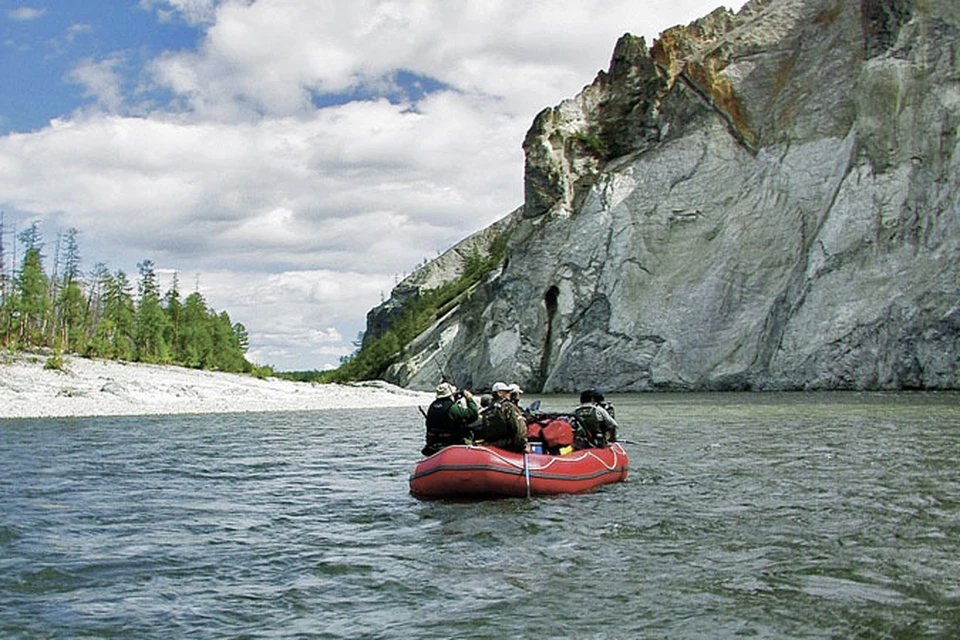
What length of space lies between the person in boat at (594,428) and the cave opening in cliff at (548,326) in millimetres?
46001

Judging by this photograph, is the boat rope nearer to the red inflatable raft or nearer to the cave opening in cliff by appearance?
the red inflatable raft

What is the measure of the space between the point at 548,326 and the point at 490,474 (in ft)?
168

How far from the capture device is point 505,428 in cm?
1439

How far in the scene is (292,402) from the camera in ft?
153

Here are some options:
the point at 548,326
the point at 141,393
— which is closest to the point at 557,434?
the point at 141,393

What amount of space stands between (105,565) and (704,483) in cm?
959

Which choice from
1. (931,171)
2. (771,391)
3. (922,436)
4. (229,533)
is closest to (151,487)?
(229,533)

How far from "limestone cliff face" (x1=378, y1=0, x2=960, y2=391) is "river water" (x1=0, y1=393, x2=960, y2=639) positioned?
87.3ft

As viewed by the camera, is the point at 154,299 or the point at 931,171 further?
the point at 154,299

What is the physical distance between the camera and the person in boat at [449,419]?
1475 centimetres

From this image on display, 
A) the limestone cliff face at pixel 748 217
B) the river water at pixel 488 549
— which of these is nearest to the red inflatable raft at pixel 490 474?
the river water at pixel 488 549

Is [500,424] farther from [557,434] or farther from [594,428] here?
[594,428]

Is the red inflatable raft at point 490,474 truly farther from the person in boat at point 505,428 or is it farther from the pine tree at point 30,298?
the pine tree at point 30,298

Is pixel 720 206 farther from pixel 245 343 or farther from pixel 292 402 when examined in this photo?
pixel 245 343
